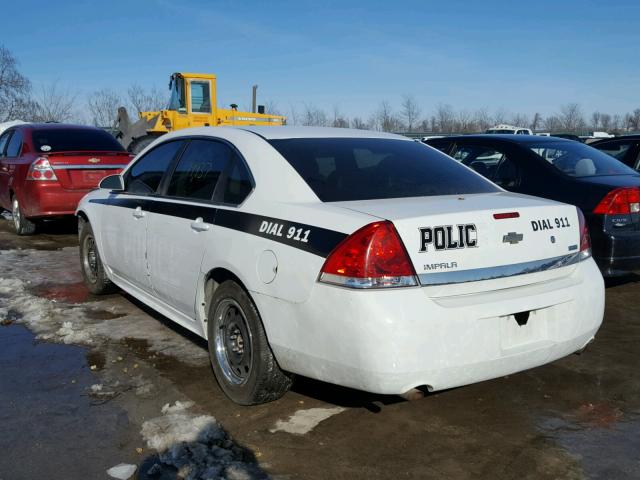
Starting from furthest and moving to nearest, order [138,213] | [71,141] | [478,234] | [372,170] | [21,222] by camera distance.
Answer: [21,222], [71,141], [138,213], [372,170], [478,234]

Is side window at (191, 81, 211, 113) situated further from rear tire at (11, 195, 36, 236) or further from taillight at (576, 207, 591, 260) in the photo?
taillight at (576, 207, 591, 260)

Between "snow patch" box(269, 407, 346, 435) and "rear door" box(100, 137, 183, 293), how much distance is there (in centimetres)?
171

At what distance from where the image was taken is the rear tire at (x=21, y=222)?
9559 mm

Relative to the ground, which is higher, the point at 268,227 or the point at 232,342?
the point at 268,227

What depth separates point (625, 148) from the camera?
8.55 meters

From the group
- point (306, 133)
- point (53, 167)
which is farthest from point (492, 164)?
point (53, 167)

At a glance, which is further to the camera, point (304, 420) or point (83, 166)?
point (83, 166)

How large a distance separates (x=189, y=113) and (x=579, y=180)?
14208 mm

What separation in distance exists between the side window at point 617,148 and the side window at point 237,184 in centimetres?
649

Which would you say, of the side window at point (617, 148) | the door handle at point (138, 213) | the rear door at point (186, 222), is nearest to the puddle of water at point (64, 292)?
the door handle at point (138, 213)

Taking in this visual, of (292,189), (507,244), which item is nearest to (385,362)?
(507,244)

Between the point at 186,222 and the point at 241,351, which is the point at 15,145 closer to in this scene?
the point at 186,222

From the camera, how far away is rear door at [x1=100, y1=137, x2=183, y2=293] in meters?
4.60

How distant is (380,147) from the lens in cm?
411
